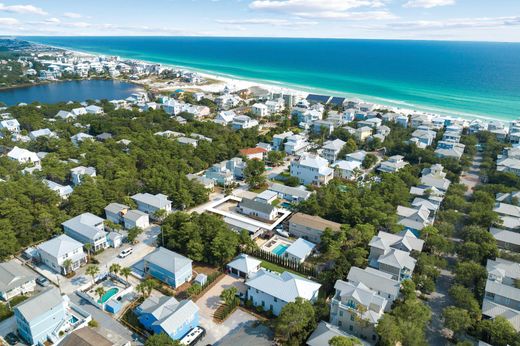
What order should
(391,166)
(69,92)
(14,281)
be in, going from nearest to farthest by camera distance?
(14,281) → (391,166) → (69,92)

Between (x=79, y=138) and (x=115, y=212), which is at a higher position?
(x=79, y=138)

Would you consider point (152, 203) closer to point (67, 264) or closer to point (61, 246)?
point (61, 246)

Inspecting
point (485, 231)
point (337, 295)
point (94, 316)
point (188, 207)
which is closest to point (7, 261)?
point (94, 316)

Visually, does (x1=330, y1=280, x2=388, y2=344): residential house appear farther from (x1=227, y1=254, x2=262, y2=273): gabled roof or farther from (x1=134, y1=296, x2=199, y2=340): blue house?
(x1=134, y1=296, x2=199, y2=340): blue house

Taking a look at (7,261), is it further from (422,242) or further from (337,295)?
(422,242)

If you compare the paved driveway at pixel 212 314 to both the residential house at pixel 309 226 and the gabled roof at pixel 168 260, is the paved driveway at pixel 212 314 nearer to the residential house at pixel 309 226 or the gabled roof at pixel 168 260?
the gabled roof at pixel 168 260

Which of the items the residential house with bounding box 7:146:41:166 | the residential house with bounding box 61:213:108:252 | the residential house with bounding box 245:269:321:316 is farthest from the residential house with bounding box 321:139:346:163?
the residential house with bounding box 7:146:41:166

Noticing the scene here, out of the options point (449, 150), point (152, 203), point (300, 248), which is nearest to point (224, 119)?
point (152, 203)
